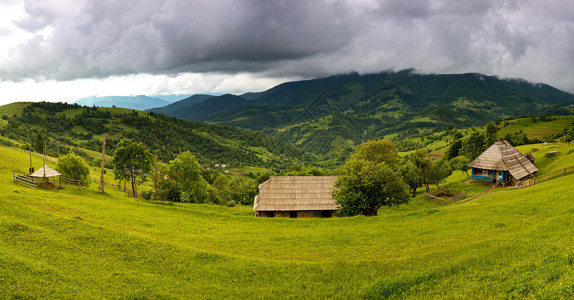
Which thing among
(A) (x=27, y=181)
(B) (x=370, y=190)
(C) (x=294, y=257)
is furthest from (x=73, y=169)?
(C) (x=294, y=257)

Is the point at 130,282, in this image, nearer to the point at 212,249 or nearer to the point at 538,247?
the point at 212,249

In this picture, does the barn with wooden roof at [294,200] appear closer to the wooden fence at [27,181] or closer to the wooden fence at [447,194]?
the wooden fence at [447,194]

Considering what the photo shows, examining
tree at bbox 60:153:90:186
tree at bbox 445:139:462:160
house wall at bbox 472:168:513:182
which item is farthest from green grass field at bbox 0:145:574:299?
tree at bbox 445:139:462:160

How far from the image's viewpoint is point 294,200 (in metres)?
54.4

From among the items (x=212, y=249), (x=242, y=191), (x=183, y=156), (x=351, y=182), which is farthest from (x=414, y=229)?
(x=242, y=191)

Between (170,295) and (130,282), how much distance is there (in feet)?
10.2

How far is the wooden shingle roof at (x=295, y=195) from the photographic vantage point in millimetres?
53219

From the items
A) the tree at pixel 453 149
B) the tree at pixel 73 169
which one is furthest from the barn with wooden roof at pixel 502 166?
the tree at pixel 73 169

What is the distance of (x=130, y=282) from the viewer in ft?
60.2

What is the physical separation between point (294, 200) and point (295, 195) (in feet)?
3.91

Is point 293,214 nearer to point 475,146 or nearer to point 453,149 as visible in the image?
point 475,146

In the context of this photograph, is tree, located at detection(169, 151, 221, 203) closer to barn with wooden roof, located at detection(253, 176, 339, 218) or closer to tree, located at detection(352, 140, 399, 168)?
barn with wooden roof, located at detection(253, 176, 339, 218)

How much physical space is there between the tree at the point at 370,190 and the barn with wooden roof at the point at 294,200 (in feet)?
24.6

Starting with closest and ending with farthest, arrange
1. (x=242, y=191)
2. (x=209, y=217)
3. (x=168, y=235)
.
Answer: (x=168, y=235) < (x=209, y=217) < (x=242, y=191)
